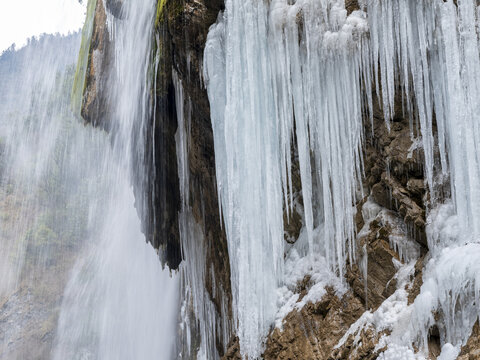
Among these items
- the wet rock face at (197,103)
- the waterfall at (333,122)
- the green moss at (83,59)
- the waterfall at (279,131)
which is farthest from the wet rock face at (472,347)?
the green moss at (83,59)

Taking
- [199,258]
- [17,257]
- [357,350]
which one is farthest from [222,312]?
[17,257]

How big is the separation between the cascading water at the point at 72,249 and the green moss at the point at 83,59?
3454 mm

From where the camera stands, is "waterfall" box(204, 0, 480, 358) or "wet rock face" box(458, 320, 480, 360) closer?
"wet rock face" box(458, 320, 480, 360)

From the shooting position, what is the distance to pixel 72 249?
83.5ft

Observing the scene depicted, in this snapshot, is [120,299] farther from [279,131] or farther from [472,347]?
[472,347]

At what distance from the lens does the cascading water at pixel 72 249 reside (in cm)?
2039

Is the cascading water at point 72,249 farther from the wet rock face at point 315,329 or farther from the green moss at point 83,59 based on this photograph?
the wet rock face at point 315,329

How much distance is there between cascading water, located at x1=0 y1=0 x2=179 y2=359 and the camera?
2039 centimetres

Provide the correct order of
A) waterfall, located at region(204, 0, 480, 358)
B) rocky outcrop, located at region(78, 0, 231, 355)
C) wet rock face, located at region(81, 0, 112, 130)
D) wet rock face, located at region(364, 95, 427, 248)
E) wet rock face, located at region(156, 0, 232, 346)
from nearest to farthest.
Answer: waterfall, located at region(204, 0, 480, 358), wet rock face, located at region(364, 95, 427, 248), wet rock face, located at region(156, 0, 232, 346), rocky outcrop, located at region(78, 0, 231, 355), wet rock face, located at region(81, 0, 112, 130)

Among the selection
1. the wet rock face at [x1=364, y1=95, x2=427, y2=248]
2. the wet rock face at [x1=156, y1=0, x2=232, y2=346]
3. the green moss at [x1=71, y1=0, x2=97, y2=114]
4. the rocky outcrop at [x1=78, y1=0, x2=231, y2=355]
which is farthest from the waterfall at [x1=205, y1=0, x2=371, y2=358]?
the green moss at [x1=71, y1=0, x2=97, y2=114]

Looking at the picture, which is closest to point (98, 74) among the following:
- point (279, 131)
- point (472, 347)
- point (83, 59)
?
point (83, 59)

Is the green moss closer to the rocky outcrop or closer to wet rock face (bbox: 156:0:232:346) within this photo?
the rocky outcrop

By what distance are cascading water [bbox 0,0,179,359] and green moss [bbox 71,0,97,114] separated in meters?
3.45

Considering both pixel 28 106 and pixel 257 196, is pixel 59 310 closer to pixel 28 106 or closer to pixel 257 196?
pixel 28 106
